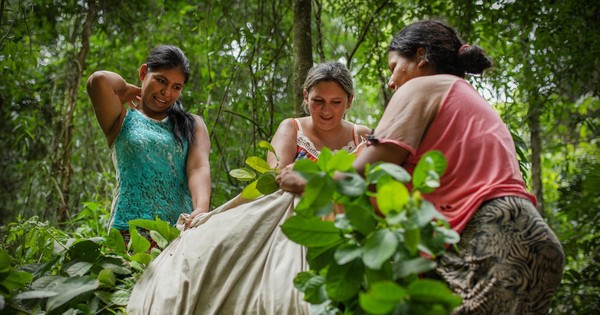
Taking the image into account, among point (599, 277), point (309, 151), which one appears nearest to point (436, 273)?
point (309, 151)

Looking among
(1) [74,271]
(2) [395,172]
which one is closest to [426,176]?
(2) [395,172]

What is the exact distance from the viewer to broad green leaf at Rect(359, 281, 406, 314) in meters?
1.32

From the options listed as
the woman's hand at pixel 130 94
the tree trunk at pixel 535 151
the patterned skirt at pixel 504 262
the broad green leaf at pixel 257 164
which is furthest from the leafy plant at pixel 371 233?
the tree trunk at pixel 535 151

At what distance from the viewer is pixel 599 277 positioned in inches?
169

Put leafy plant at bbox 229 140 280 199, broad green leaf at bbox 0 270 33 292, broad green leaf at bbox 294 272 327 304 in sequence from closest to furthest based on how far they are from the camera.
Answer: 1. broad green leaf at bbox 294 272 327 304
2. broad green leaf at bbox 0 270 33 292
3. leafy plant at bbox 229 140 280 199

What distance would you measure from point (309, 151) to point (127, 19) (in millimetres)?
3130

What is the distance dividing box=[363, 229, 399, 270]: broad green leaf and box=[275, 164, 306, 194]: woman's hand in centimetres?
80

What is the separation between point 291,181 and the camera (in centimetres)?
230

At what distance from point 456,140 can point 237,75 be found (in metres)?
3.11

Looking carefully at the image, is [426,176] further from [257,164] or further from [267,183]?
[257,164]

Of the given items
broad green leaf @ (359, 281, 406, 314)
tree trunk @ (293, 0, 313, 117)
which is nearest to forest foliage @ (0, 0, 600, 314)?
tree trunk @ (293, 0, 313, 117)

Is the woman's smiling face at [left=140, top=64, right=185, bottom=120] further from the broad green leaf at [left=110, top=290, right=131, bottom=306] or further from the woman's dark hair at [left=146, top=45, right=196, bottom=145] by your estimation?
the broad green leaf at [left=110, top=290, right=131, bottom=306]

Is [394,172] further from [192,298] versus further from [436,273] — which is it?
[192,298]

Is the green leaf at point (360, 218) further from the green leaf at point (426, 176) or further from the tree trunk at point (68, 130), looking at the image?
the tree trunk at point (68, 130)
